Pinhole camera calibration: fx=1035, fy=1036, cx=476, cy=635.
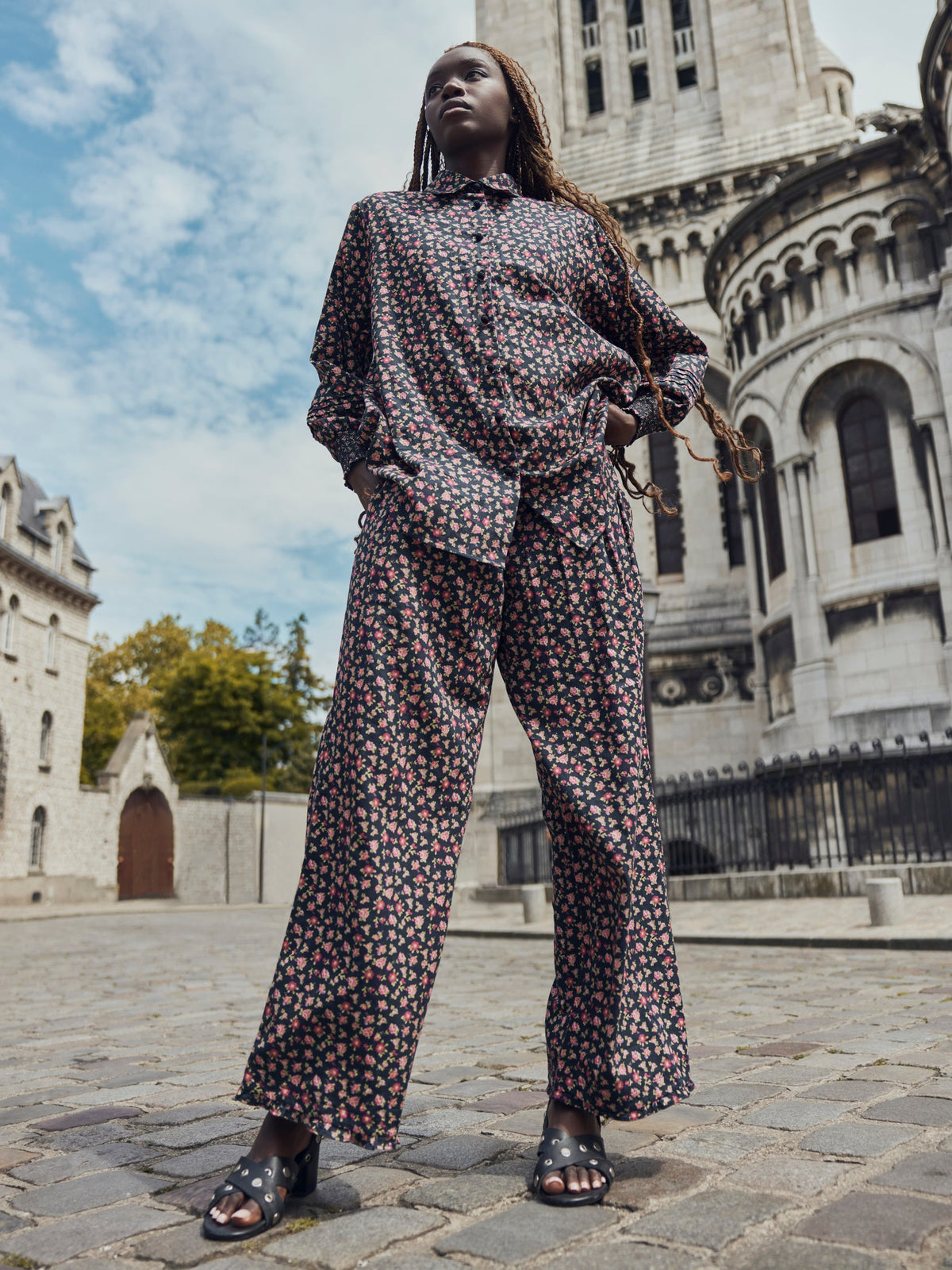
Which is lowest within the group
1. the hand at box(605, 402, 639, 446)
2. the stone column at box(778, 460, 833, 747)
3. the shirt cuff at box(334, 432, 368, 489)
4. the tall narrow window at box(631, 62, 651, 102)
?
the shirt cuff at box(334, 432, 368, 489)

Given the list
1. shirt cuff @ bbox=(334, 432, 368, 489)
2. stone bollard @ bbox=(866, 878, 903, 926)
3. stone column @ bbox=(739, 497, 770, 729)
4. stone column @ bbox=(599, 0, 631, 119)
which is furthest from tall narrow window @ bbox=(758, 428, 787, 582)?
shirt cuff @ bbox=(334, 432, 368, 489)

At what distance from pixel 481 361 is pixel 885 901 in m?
8.11

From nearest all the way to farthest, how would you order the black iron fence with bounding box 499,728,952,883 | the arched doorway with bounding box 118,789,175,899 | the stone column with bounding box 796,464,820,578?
1. the black iron fence with bounding box 499,728,952,883
2. the stone column with bounding box 796,464,820,578
3. the arched doorway with bounding box 118,789,175,899

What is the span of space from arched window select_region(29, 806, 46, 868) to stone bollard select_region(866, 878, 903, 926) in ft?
84.9

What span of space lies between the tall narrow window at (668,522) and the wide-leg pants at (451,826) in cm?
2372

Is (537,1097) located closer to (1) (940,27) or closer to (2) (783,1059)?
(2) (783,1059)

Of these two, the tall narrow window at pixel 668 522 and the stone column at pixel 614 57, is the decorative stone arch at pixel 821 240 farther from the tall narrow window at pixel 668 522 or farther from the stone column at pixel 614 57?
the stone column at pixel 614 57

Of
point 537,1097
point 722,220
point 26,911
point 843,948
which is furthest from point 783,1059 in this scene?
point 722,220

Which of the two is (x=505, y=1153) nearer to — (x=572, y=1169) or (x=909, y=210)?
(x=572, y=1169)

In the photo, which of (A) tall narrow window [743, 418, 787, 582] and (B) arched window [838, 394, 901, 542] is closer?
(B) arched window [838, 394, 901, 542]

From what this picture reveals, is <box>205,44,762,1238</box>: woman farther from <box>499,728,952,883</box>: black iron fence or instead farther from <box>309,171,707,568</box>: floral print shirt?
<box>499,728,952,883</box>: black iron fence

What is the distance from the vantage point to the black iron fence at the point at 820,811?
518 inches

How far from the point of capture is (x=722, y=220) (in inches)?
1041

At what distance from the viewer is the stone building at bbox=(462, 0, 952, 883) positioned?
17.9 meters
